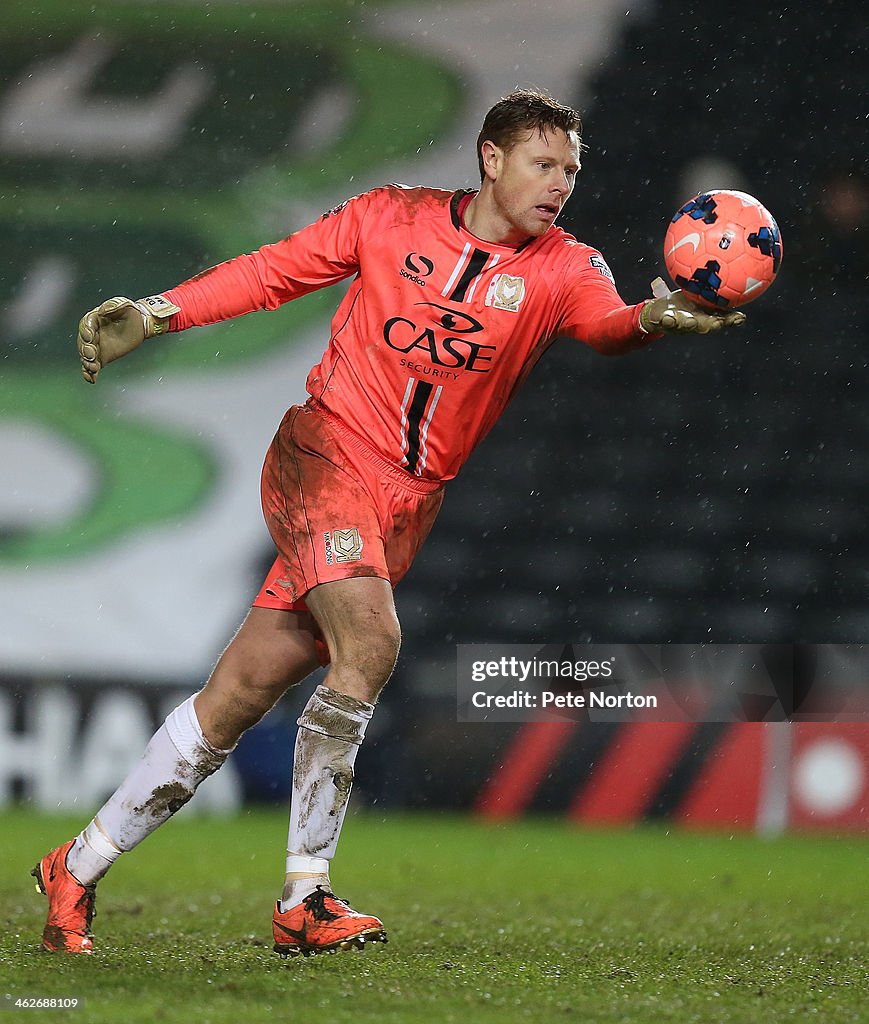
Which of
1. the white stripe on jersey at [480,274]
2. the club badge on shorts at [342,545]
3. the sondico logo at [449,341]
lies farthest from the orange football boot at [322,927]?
the white stripe on jersey at [480,274]

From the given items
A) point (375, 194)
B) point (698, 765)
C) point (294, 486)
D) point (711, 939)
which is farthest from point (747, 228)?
point (698, 765)

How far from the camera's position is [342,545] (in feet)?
10.3

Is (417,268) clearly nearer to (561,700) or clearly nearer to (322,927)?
(322,927)

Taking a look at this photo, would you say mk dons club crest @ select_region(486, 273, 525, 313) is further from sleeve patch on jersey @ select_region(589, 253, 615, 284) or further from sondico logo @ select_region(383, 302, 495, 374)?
sleeve patch on jersey @ select_region(589, 253, 615, 284)

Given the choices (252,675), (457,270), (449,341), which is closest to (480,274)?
(457,270)

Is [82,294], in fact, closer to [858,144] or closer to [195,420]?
[195,420]

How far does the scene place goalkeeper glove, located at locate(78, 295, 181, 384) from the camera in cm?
317

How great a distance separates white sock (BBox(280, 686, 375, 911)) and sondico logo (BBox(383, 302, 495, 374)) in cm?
75

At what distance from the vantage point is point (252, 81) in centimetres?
734

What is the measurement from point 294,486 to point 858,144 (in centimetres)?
514

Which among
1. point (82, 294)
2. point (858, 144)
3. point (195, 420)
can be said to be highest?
point (858, 144)

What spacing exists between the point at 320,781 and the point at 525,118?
4.84 ft

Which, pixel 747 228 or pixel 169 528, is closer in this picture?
pixel 747 228
